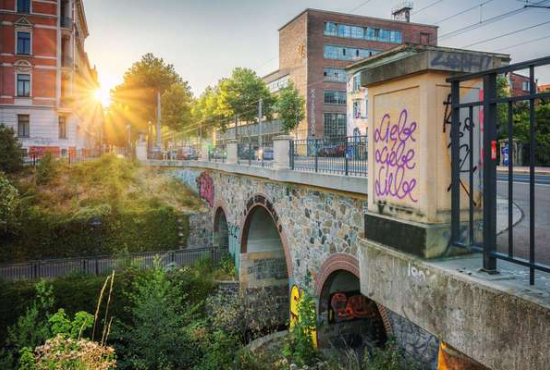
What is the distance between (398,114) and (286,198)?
27.8 feet

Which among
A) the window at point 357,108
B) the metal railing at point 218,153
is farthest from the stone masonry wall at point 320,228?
the window at point 357,108

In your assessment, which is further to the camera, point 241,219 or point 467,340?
point 241,219

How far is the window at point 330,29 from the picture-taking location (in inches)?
1706

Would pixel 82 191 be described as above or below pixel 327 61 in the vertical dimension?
below

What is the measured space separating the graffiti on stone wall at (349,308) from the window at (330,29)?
38.2 m

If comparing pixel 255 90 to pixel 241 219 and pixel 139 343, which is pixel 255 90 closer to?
pixel 241 219

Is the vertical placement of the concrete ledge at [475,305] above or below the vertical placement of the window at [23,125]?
below

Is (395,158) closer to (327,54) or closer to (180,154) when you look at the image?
(180,154)

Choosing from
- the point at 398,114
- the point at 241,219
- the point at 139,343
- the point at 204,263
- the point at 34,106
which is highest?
the point at 34,106

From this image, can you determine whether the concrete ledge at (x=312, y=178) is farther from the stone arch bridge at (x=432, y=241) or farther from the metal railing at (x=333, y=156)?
the stone arch bridge at (x=432, y=241)

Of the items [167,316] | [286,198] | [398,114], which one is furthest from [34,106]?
[398,114]

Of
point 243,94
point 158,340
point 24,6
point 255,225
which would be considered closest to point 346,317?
point 158,340

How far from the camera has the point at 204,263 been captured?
19203 mm

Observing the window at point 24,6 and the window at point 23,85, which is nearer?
the window at point 24,6
